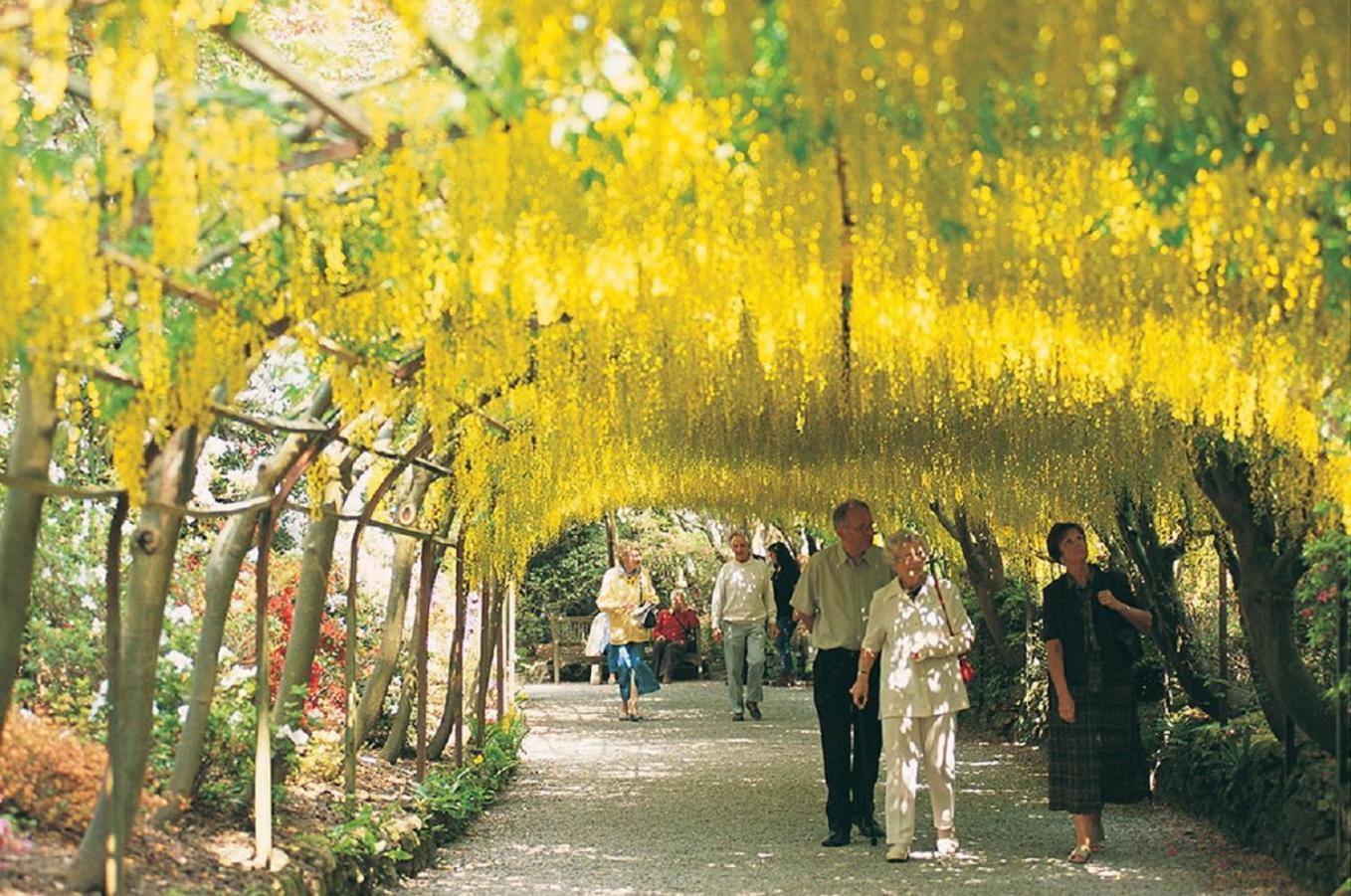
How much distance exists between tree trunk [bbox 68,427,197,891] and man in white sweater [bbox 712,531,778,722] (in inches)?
354

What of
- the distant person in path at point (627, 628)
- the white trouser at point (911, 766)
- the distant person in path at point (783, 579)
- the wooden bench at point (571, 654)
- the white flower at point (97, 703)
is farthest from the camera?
the wooden bench at point (571, 654)

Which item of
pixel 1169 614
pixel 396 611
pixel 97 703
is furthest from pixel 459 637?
pixel 97 703

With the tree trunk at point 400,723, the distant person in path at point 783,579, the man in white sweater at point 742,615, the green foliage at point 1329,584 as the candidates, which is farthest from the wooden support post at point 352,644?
the distant person in path at point 783,579

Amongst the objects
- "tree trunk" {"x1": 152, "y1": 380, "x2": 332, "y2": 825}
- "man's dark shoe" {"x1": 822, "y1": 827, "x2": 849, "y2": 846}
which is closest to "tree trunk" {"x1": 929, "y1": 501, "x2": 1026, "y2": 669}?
"man's dark shoe" {"x1": 822, "y1": 827, "x2": 849, "y2": 846}

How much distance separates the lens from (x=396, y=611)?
862 centimetres

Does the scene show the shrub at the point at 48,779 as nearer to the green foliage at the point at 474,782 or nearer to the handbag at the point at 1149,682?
A: the green foliage at the point at 474,782

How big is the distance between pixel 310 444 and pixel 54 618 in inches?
72.1

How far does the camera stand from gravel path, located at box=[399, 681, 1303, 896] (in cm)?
628

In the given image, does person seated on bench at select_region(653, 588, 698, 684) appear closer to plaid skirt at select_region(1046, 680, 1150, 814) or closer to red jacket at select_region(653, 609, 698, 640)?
red jacket at select_region(653, 609, 698, 640)

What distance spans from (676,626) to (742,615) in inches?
268

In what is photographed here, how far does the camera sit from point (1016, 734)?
11.8 m

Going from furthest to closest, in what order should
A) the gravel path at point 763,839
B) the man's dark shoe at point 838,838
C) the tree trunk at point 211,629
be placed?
the man's dark shoe at point 838,838 < the gravel path at point 763,839 < the tree trunk at point 211,629

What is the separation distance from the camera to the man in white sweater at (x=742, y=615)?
45.8 ft

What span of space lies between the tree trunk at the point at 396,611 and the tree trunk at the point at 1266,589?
362 cm
